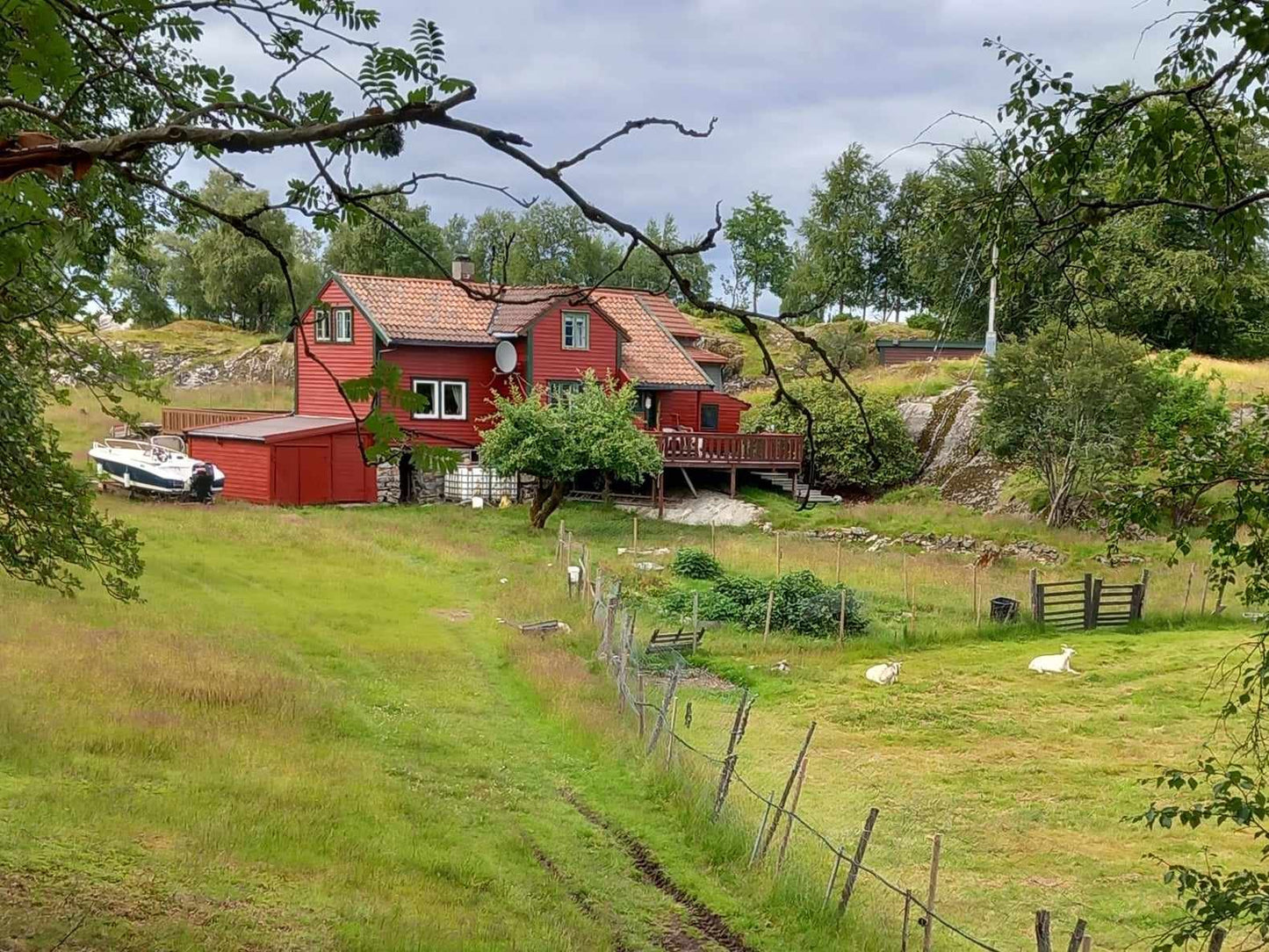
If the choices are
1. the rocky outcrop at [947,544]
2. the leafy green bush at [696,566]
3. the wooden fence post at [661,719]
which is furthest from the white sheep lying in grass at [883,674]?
the rocky outcrop at [947,544]

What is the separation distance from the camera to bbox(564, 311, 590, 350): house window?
124 ft

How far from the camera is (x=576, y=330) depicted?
125 ft

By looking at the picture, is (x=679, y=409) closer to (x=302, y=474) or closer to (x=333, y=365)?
(x=333, y=365)

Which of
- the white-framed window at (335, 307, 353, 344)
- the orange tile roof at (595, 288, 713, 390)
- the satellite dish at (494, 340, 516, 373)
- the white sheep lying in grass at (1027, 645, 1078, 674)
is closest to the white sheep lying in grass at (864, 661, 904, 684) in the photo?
the white sheep lying in grass at (1027, 645, 1078, 674)

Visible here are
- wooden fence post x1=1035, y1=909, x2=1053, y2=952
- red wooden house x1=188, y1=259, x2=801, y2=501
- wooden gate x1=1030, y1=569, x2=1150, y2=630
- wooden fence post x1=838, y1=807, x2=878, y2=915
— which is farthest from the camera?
red wooden house x1=188, y1=259, x2=801, y2=501

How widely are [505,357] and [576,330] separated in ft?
9.56

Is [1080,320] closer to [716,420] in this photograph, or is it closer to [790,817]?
[790,817]

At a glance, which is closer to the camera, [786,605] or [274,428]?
[786,605]

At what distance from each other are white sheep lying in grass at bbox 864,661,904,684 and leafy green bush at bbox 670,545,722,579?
23.0 ft

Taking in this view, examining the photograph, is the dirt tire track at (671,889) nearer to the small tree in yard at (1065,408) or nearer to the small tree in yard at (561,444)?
the small tree in yard at (561,444)

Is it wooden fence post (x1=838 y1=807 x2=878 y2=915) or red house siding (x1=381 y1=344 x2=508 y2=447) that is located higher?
red house siding (x1=381 y1=344 x2=508 y2=447)

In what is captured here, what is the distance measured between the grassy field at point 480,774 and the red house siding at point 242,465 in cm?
1144

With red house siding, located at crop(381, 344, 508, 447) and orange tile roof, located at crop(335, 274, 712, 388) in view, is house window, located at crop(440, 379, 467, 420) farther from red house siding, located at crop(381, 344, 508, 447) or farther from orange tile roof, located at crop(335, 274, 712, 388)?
orange tile roof, located at crop(335, 274, 712, 388)

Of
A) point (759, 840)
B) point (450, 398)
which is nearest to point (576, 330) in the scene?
point (450, 398)
